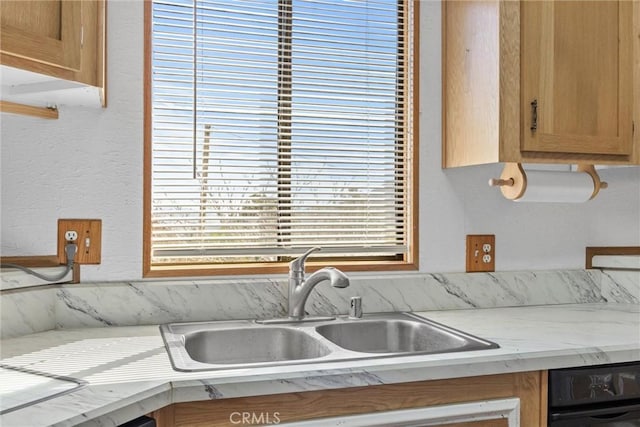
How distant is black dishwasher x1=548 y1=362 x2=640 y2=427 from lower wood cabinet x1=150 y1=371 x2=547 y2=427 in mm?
34

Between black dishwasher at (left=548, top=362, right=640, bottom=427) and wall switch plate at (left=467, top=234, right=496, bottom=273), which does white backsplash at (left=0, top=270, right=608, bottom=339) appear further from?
black dishwasher at (left=548, top=362, right=640, bottom=427)

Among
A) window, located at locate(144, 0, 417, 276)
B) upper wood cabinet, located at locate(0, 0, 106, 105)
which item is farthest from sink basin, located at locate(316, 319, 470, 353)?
upper wood cabinet, located at locate(0, 0, 106, 105)

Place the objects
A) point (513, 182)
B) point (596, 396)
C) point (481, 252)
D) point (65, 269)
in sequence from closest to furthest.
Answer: point (596, 396), point (65, 269), point (513, 182), point (481, 252)

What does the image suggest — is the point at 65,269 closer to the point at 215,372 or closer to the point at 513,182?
the point at 215,372

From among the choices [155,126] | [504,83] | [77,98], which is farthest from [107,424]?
[504,83]

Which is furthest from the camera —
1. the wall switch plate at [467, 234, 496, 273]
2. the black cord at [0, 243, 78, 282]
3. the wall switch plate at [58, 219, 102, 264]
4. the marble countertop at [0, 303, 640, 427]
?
the wall switch plate at [467, 234, 496, 273]

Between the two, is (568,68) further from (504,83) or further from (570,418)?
(570,418)

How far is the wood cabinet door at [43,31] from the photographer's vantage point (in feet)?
3.80

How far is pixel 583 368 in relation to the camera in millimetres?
1412

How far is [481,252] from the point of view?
207cm

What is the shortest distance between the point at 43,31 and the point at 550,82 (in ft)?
4.59

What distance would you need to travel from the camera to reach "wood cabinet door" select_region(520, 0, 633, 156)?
67.6 inches
